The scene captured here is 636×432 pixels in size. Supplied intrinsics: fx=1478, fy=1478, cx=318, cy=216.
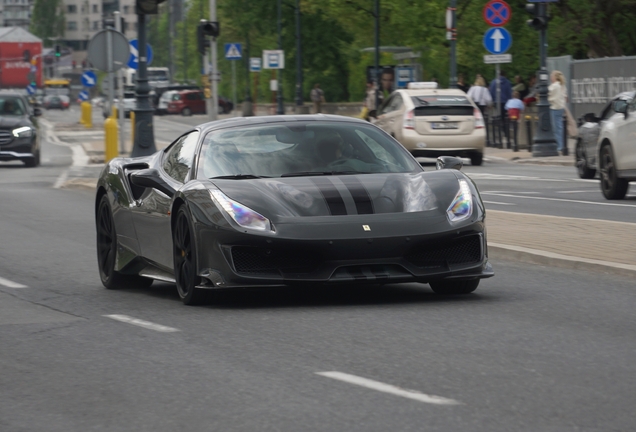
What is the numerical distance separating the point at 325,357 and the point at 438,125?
2314cm

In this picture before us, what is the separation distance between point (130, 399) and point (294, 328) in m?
2.06

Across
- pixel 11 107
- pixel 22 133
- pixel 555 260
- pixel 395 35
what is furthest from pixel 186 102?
pixel 555 260

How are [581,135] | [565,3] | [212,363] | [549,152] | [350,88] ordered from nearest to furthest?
[212,363]
[581,135]
[549,152]
[565,3]
[350,88]

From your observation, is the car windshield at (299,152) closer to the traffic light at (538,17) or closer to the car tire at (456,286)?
the car tire at (456,286)

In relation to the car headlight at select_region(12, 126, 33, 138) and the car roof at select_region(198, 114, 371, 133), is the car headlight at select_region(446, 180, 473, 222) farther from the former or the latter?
the car headlight at select_region(12, 126, 33, 138)

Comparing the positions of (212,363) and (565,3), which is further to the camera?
(565,3)

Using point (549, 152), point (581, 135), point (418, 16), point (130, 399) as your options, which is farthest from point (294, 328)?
point (418, 16)

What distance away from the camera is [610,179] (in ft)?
62.6

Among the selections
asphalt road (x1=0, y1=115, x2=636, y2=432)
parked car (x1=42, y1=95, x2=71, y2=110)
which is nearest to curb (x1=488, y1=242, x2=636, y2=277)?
asphalt road (x1=0, y1=115, x2=636, y2=432)

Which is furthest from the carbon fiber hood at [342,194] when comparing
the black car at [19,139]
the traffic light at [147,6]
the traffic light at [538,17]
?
the black car at [19,139]

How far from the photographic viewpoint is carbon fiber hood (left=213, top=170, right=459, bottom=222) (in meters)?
8.77

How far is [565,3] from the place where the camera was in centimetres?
4738

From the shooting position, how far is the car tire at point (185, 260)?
905 centimetres

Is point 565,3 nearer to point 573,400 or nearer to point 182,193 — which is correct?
point 182,193
